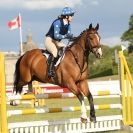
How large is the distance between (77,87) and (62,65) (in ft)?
1.67

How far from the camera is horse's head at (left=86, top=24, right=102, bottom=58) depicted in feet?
28.1

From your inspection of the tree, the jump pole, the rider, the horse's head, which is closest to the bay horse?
the horse's head

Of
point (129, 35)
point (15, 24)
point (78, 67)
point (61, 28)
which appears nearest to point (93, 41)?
point (78, 67)

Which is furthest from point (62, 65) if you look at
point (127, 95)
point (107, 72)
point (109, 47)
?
point (109, 47)

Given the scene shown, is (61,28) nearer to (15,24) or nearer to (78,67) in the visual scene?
(78,67)

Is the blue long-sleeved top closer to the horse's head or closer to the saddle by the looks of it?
the saddle

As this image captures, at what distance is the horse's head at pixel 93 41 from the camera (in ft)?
28.1

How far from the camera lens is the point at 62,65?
8.87 meters

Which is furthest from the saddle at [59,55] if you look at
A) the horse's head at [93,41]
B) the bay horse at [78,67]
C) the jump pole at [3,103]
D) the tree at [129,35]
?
the tree at [129,35]

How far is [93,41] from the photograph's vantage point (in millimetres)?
8695

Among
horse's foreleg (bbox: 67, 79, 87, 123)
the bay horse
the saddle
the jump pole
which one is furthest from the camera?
the saddle

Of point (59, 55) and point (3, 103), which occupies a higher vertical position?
point (59, 55)

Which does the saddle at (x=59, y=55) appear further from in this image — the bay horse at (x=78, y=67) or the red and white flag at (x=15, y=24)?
the red and white flag at (x=15, y=24)

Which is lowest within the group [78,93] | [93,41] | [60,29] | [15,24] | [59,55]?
[78,93]
